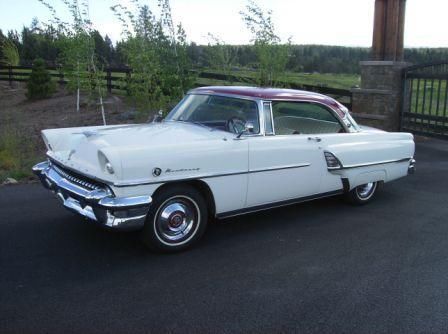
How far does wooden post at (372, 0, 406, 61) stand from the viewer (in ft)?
37.0

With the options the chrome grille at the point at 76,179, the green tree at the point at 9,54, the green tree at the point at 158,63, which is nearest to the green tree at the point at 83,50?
the green tree at the point at 158,63

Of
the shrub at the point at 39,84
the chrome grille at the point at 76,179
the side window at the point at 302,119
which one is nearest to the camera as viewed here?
the chrome grille at the point at 76,179

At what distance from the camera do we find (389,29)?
11352 millimetres

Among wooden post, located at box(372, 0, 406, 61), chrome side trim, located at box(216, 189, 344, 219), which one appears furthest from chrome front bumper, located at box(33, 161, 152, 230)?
wooden post, located at box(372, 0, 406, 61)

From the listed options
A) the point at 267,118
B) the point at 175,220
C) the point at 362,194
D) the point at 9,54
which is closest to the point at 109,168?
the point at 175,220

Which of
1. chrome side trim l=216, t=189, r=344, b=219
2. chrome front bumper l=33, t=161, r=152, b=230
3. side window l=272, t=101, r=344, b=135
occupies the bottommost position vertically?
chrome side trim l=216, t=189, r=344, b=219

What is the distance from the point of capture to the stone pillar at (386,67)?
11.3 meters

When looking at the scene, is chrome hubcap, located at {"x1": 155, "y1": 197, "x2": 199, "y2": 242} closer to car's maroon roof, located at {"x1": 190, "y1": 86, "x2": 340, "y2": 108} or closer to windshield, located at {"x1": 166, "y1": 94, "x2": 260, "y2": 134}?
windshield, located at {"x1": 166, "y1": 94, "x2": 260, "y2": 134}

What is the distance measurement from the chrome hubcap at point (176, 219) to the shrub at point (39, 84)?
53.1 ft

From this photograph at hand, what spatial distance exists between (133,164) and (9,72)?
2343 cm

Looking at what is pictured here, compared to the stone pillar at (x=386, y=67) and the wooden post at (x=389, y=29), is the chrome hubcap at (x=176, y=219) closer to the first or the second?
the stone pillar at (x=386, y=67)

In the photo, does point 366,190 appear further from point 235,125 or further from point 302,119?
point 235,125

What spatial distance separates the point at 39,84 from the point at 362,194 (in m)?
15.9

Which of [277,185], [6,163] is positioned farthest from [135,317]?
[6,163]
